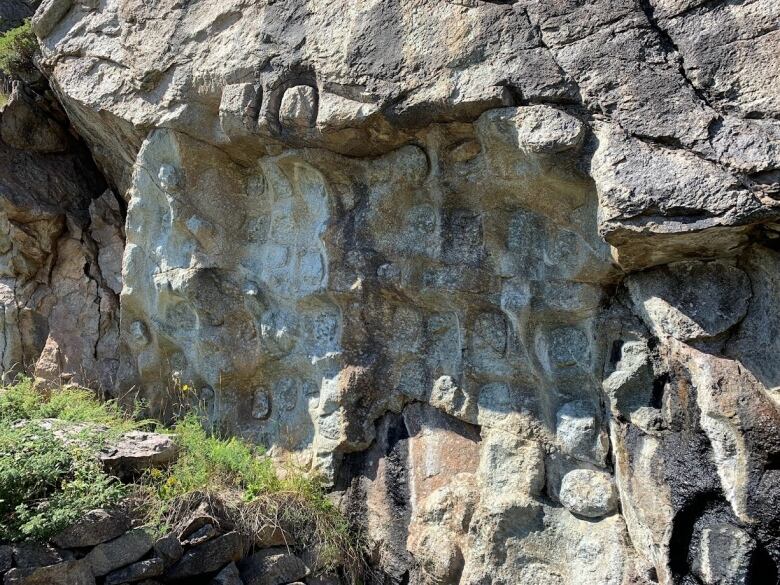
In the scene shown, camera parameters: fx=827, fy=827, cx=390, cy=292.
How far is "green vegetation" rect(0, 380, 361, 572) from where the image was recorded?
13.4 ft

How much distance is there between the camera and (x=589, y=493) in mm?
4254

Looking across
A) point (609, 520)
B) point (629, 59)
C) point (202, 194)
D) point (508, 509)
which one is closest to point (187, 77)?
point (202, 194)

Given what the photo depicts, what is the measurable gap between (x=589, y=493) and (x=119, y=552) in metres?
2.41

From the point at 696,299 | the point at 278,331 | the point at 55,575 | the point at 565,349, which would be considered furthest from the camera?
the point at 278,331

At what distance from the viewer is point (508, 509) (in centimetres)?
432

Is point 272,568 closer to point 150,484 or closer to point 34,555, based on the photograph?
point 150,484

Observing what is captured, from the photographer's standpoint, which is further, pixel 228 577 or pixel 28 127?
pixel 28 127

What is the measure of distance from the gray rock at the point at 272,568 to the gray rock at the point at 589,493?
1537 millimetres

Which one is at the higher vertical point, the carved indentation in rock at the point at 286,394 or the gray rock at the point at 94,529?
the carved indentation in rock at the point at 286,394

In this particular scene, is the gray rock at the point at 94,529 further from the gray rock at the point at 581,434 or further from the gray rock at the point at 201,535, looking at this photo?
the gray rock at the point at 581,434

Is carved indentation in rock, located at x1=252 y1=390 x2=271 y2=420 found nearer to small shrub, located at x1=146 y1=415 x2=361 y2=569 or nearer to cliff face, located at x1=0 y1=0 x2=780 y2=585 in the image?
cliff face, located at x1=0 y1=0 x2=780 y2=585

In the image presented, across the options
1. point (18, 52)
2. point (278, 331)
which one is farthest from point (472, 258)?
point (18, 52)

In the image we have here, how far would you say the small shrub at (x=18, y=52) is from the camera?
250 inches

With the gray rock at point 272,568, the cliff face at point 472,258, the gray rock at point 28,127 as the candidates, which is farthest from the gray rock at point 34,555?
the gray rock at point 28,127
